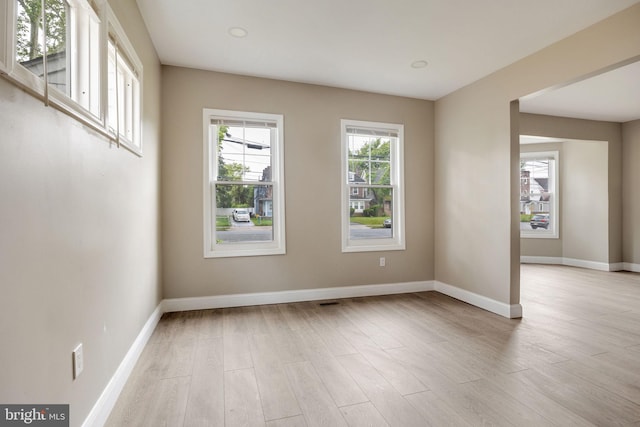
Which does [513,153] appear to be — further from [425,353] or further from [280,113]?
[280,113]

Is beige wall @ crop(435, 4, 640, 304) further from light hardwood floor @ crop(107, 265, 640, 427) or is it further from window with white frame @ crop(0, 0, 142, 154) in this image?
window with white frame @ crop(0, 0, 142, 154)

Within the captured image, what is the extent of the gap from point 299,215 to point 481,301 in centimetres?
236

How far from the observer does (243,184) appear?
373 centimetres

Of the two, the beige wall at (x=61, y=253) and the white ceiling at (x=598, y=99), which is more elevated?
the white ceiling at (x=598, y=99)

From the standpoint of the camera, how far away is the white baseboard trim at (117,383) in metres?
1.61

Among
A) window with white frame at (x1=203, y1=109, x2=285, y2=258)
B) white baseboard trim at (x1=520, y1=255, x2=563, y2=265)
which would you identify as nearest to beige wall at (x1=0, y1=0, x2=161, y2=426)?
window with white frame at (x1=203, y1=109, x2=285, y2=258)

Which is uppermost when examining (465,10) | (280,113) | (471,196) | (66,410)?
(465,10)

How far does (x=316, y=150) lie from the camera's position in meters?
3.91

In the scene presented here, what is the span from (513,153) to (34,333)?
12.8 ft

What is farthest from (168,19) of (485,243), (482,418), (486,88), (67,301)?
(485,243)

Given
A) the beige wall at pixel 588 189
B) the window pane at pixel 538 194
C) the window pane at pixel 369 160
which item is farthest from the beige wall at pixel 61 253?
the window pane at pixel 538 194

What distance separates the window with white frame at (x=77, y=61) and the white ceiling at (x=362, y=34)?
2.36 ft

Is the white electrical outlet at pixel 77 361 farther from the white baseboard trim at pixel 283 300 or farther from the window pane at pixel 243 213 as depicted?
the window pane at pixel 243 213

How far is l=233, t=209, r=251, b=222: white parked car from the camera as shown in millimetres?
3732
